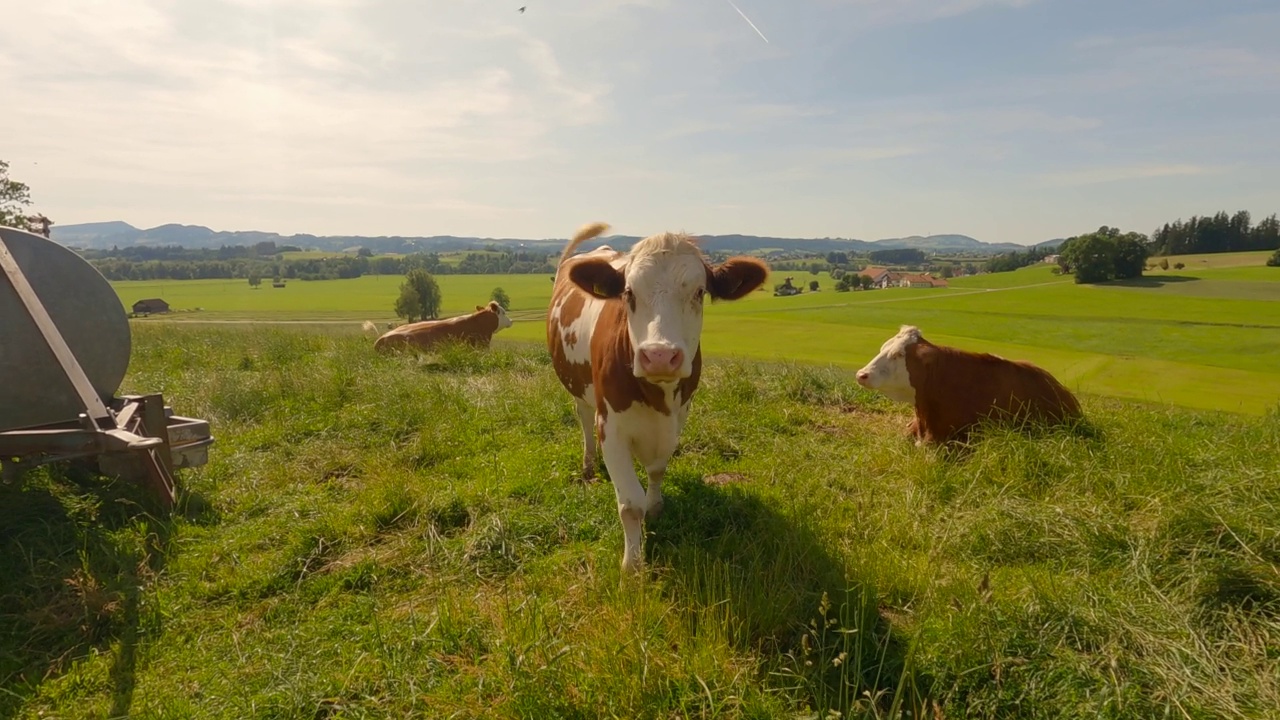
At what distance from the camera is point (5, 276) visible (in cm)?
452

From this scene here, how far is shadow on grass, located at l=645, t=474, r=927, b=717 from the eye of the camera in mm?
2543

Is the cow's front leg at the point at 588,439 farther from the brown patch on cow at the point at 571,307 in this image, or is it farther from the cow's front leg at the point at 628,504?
the cow's front leg at the point at 628,504

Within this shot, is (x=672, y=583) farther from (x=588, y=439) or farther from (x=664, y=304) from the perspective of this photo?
(x=588, y=439)

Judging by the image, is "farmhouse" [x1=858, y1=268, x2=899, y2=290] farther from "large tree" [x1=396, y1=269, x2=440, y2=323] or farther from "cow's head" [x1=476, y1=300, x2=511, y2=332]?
"cow's head" [x1=476, y1=300, x2=511, y2=332]

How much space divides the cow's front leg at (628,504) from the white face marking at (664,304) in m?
0.87

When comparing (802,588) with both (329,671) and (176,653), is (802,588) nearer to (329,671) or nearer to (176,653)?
(329,671)

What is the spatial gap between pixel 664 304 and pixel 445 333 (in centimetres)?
1068

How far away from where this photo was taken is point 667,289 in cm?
345

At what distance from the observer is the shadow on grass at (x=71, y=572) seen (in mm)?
2895

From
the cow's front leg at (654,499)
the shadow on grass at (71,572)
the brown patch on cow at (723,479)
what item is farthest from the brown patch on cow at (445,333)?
the cow's front leg at (654,499)

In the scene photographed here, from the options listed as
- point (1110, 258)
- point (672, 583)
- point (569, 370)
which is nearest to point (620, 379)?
point (672, 583)

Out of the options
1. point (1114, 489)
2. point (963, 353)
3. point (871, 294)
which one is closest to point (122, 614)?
point (1114, 489)

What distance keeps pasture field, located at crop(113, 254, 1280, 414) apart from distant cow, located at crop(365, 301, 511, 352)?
24.2 ft

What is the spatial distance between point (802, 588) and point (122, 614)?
12.3 feet
